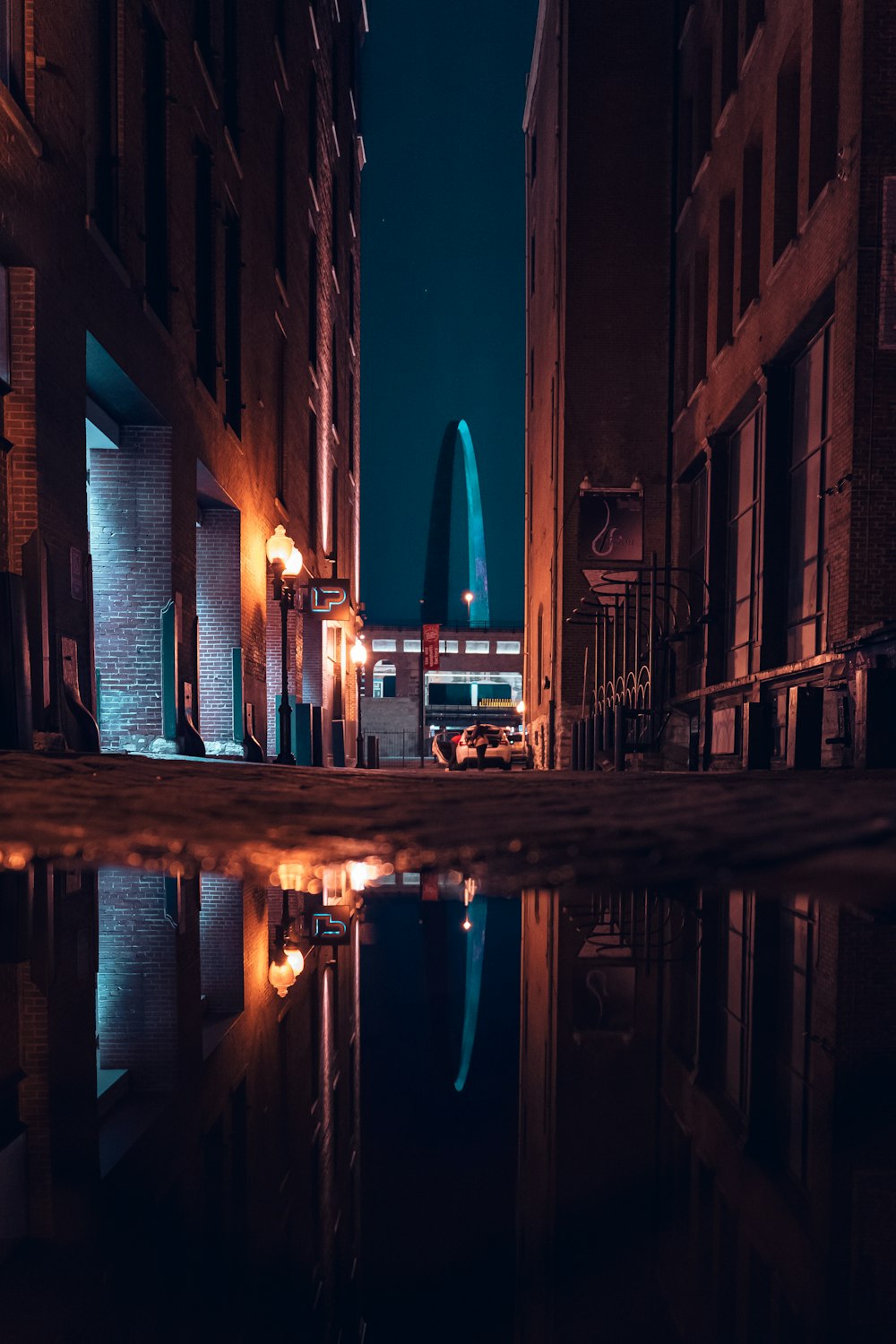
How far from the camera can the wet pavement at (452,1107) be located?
68 cm

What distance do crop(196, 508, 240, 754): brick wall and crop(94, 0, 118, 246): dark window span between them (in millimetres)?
5528

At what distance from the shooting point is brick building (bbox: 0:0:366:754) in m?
7.91

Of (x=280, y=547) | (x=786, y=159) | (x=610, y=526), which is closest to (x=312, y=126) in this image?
(x=610, y=526)

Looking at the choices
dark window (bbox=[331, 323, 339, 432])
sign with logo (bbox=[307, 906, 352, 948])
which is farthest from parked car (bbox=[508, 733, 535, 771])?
sign with logo (bbox=[307, 906, 352, 948])

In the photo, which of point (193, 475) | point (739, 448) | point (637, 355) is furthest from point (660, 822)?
point (637, 355)

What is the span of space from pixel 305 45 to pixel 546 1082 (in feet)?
79.6

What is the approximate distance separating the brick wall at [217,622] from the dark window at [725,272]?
8854mm

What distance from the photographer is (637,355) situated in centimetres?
2342

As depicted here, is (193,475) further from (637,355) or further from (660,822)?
(637,355)

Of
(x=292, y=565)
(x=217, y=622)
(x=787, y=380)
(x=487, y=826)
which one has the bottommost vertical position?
(x=487, y=826)

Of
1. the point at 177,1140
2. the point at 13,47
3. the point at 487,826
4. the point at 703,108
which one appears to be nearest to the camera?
the point at 177,1140

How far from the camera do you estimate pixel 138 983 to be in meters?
1.68

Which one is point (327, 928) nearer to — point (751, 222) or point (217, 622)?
point (217, 622)

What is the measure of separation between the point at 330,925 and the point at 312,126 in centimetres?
2391
